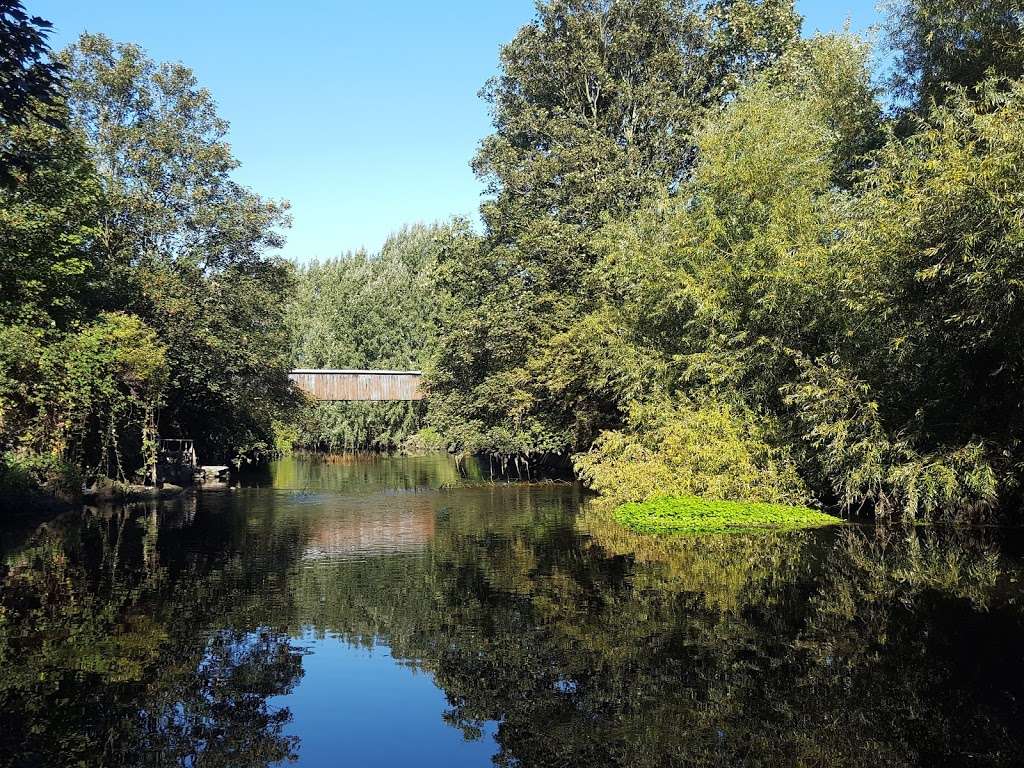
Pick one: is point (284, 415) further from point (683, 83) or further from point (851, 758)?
point (851, 758)

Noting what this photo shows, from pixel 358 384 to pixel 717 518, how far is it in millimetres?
34600

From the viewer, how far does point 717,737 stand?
720 centimetres

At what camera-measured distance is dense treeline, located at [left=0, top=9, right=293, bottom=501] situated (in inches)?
1003

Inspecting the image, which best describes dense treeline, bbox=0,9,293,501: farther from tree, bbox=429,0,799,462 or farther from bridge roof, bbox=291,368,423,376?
tree, bbox=429,0,799,462

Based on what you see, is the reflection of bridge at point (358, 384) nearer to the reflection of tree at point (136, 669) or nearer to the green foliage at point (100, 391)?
the green foliage at point (100, 391)

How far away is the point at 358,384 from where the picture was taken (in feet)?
170

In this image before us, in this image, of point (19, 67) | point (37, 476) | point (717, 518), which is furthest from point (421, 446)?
point (19, 67)

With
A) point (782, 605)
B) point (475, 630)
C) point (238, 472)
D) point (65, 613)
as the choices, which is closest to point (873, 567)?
point (782, 605)

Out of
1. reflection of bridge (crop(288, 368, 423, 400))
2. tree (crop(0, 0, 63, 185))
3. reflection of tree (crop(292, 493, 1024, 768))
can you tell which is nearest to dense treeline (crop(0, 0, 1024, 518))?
tree (crop(0, 0, 63, 185))

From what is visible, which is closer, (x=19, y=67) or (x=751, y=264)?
(x=19, y=67)

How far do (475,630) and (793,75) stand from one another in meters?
30.9

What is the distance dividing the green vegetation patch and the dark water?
188cm

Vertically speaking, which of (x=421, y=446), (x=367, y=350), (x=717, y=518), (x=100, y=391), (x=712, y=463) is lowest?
(x=717, y=518)

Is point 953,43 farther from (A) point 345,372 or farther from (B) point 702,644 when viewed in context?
(A) point 345,372
